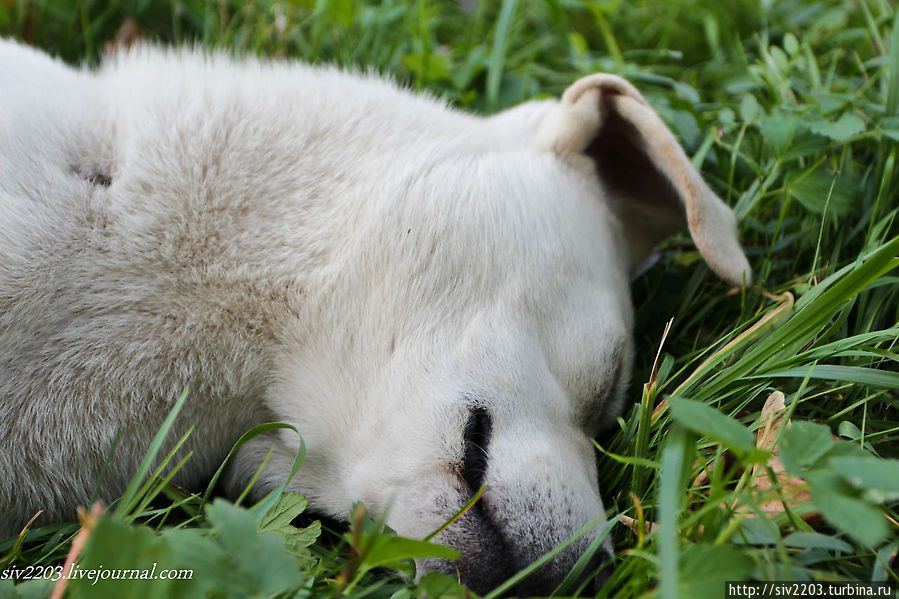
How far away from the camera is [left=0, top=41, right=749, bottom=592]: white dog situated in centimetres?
198

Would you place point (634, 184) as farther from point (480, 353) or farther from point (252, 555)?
point (252, 555)

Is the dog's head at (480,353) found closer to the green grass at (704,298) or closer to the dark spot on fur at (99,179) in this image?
the green grass at (704,298)

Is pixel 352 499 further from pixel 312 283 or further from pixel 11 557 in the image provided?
pixel 11 557

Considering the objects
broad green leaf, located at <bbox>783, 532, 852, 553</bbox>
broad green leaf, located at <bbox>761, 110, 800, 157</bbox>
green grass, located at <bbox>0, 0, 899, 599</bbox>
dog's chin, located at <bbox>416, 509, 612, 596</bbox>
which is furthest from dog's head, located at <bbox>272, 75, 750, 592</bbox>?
broad green leaf, located at <bbox>783, 532, 852, 553</bbox>

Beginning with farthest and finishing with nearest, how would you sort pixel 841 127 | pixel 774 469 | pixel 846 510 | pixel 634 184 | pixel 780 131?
pixel 634 184, pixel 780 131, pixel 841 127, pixel 774 469, pixel 846 510

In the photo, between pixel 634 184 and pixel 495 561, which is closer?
pixel 495 561

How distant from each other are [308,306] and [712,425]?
46.5 inches

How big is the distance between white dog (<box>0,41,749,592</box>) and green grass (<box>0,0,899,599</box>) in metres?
0.21

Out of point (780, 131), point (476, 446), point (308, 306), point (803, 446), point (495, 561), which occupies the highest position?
point (780, 131)

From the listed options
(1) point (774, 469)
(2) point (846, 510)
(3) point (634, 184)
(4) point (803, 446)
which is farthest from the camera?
(3) point (634, 184)

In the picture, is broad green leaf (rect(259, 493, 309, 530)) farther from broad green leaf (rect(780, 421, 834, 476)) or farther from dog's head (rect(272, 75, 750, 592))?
broad green leaf (rect(780, 421, 834, 476))

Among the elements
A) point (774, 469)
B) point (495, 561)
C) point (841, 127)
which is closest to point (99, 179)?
point (495, 561)

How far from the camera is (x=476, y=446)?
1.99 metres

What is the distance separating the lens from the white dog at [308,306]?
6.50 ft
